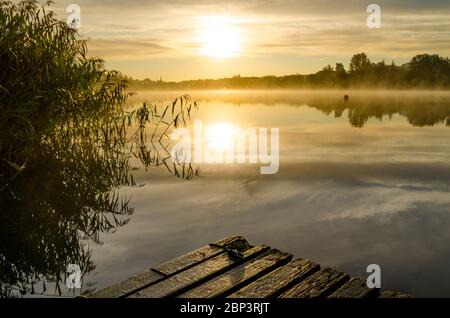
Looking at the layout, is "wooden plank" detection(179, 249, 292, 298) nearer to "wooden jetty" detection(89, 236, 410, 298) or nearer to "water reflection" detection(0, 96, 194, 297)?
"wooden jetty" detection(89, 236, 410, 298)

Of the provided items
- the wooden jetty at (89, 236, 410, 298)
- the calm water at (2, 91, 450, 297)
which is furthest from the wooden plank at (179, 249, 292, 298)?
the calm water at (2, 91, 450, 297)

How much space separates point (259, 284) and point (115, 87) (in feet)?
34.3

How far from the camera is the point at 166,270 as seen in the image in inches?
163

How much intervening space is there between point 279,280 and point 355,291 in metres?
0.67

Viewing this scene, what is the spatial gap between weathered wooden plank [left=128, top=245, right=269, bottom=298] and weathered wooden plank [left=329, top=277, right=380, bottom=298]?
3.24 ft

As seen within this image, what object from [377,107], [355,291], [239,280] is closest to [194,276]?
[239,280]

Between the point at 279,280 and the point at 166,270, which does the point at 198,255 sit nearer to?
the point at 166,270

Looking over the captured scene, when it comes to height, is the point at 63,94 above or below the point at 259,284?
above

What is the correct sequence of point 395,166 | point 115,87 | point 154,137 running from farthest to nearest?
point 154,137
point 115,87
point 395,166

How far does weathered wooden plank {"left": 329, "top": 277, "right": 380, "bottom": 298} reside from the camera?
12.6 ft

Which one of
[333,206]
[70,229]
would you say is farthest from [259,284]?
[333,206]
